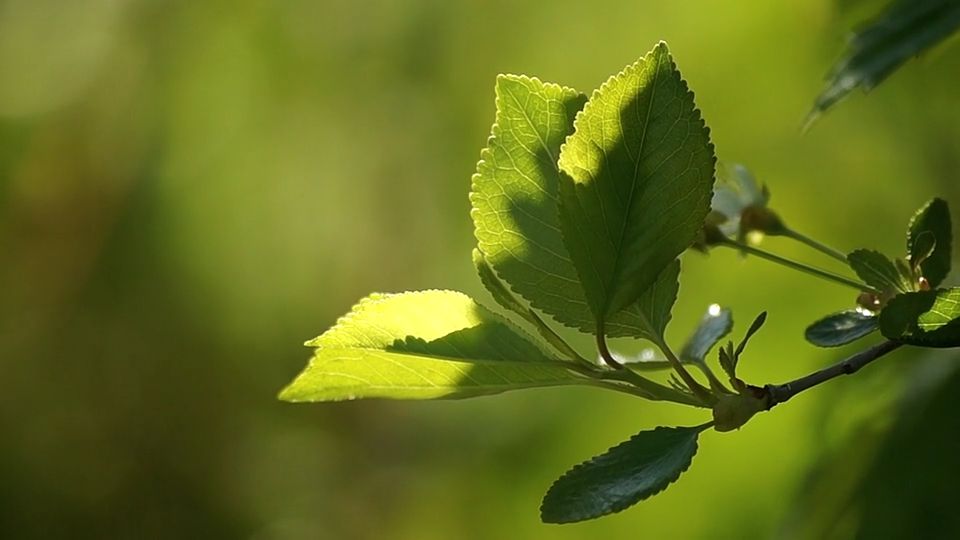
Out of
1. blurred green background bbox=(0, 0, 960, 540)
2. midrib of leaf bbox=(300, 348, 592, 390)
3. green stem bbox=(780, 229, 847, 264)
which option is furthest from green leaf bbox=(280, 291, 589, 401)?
blurred green background bbox=(0, 0, 960, 540)

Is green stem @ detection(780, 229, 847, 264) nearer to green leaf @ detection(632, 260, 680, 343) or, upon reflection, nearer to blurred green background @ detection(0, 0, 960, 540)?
green leaf @ detection(632, 260, 680, 343)

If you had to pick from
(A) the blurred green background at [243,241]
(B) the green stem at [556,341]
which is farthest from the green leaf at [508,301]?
(A) the blurred green background at [243,241]

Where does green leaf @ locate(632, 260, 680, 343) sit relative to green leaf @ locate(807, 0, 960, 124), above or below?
below

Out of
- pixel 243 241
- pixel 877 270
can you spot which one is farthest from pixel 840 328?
pixel 243 241

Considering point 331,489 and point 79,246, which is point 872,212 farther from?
point 79,246

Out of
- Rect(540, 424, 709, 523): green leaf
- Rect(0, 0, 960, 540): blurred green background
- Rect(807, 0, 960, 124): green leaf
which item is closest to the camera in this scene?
Rect(540, 424, 709, 523): green leaf

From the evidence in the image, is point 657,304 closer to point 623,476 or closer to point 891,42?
point 623,476

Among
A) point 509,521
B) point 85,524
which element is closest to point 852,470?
point 509,521

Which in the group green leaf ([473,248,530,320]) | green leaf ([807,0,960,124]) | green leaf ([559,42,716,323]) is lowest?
green leaf ([473,248,530,320])
